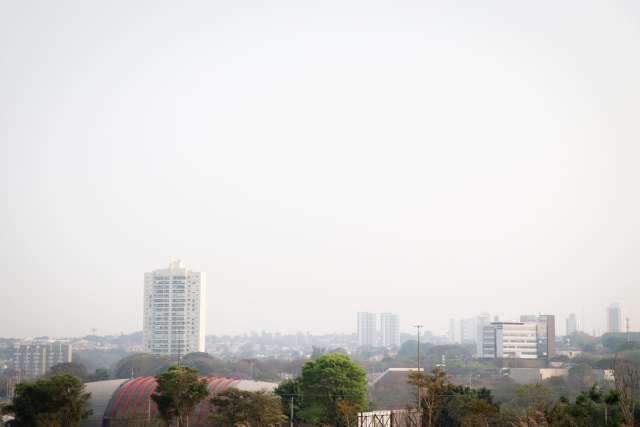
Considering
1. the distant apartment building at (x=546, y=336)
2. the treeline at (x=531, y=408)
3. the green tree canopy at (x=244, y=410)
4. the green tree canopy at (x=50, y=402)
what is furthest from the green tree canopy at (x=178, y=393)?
the distant apartment building at (x=546, y=336)

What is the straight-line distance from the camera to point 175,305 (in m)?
180

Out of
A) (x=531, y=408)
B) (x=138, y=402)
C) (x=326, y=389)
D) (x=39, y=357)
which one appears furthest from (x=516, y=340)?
(x=531, y=408)

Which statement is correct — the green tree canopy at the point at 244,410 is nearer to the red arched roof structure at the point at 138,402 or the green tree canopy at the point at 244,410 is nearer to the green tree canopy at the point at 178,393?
the green tree canopy at the point at 178,393

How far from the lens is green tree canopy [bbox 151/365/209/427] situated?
3538 centimetres

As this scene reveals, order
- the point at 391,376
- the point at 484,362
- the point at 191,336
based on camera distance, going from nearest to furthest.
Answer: the point at 391,376
the point at 484,362
the point at 191,336

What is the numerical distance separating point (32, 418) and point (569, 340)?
176 m

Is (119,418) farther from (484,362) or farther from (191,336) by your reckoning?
(191,336)

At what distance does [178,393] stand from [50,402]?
5.07 metres

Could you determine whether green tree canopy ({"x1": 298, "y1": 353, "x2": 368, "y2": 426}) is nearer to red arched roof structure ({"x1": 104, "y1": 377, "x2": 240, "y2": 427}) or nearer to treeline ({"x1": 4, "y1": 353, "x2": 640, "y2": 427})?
treeline ({"x1": 4, "y1": 353, "x2": 640, "y2": 427})

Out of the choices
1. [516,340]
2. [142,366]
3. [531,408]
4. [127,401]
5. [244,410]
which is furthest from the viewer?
[516,340]

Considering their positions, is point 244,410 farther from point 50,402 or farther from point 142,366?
point 142,366

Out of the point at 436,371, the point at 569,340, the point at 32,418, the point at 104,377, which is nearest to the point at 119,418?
the point at 32,418

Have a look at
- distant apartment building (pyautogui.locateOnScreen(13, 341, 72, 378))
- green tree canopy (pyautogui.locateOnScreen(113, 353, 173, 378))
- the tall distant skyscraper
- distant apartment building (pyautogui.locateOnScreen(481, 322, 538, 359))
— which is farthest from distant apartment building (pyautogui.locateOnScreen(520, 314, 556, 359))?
distant apartment building (pyautogui.locateOnScreen(13, 341, 72, 378))

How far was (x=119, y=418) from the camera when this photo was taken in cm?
4894
